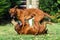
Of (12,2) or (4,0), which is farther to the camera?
(12,2)

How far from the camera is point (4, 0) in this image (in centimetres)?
1291

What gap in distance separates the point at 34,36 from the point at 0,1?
379 cm

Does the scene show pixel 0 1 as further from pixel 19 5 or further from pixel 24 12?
pixel 24 12

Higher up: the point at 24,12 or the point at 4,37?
the point at 24,12

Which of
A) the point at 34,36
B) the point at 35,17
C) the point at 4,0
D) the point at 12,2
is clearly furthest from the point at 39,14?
the point at 12,2

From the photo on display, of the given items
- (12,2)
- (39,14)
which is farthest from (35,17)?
(12,2)

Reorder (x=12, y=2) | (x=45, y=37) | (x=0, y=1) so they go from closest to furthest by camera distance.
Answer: (x=45, y=37), (x=0, y=1), (x=12, y=2)

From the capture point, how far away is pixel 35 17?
9.89m

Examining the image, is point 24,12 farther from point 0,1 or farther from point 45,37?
point 0,1

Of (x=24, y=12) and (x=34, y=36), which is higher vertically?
(x=24, y=12)

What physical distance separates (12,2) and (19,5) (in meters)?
0.57

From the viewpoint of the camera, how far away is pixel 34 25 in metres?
9.83

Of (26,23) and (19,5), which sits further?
(19,5)

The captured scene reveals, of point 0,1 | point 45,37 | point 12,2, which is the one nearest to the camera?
point 45,37
